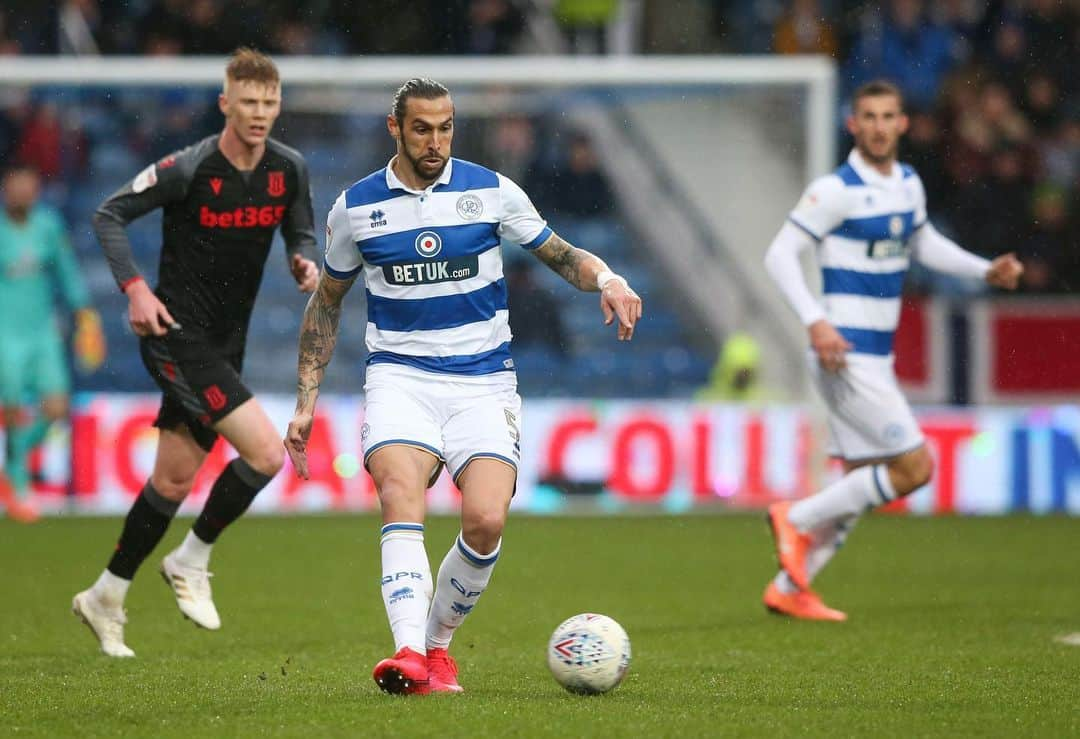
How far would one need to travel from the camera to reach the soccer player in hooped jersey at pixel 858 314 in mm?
8805

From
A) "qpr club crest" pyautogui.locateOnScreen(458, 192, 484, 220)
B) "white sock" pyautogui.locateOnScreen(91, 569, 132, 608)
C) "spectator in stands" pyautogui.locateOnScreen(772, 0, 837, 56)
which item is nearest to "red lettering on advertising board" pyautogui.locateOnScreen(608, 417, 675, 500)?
"spectator in stands" pyautogui.locateOnScreen(772, 0, 837, 56)

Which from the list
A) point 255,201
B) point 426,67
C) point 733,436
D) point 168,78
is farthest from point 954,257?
point 168,78

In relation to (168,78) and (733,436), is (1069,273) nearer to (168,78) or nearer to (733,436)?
(733,436)

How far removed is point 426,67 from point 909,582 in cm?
665

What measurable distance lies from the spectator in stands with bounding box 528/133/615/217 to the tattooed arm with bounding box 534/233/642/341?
9.01m

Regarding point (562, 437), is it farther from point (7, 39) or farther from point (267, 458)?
point (267, 458)

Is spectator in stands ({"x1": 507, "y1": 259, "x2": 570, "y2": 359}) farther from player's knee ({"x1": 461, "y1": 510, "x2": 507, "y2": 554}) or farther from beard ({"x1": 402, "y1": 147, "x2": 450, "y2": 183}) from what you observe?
player's knee ({"x1": 461, "y1": 510, "x2": 507, "y2": 554})

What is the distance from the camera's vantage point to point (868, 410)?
882 cm

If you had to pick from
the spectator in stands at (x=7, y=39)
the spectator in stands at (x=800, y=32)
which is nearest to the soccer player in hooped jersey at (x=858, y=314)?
the spectator in stands at (x=800, y=32)

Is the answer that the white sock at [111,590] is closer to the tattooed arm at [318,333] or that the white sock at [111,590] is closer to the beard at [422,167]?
the tattooed arm at [318,333]

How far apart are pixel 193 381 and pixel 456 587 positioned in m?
1.95

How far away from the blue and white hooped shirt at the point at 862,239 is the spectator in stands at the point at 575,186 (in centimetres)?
654

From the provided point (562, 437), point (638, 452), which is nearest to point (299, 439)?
point (562, 437)

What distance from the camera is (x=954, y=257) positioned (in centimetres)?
913
